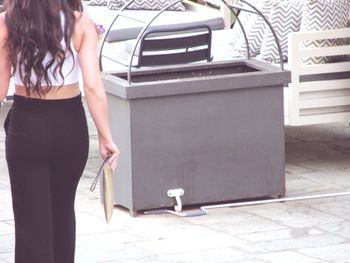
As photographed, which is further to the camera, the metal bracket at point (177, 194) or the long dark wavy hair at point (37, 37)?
the metal bracket at point (177, 194)

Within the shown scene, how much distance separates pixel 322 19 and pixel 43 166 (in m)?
4.10

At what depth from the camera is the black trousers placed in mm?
4750

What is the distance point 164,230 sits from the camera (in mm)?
6844

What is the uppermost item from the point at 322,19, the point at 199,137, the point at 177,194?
the point at 322,19

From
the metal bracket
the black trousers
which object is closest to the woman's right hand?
the black trousers

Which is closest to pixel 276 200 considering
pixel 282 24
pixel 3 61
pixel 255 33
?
pixel 282 24

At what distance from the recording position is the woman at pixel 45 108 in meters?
4.69

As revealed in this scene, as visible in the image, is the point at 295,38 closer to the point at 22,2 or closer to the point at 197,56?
the point at 197,56

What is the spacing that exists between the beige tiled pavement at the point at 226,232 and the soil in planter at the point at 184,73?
864mm

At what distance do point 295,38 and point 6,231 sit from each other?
253cm

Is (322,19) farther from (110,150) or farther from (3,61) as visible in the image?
(3,61)

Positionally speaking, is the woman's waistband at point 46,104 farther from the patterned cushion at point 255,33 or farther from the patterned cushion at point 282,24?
the patterned cushion at point 255,33

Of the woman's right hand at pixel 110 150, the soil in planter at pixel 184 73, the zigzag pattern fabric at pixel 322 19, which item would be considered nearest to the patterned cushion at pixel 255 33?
the zigzag pattern fabric at pixel 322 19

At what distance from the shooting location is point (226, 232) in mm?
6766
